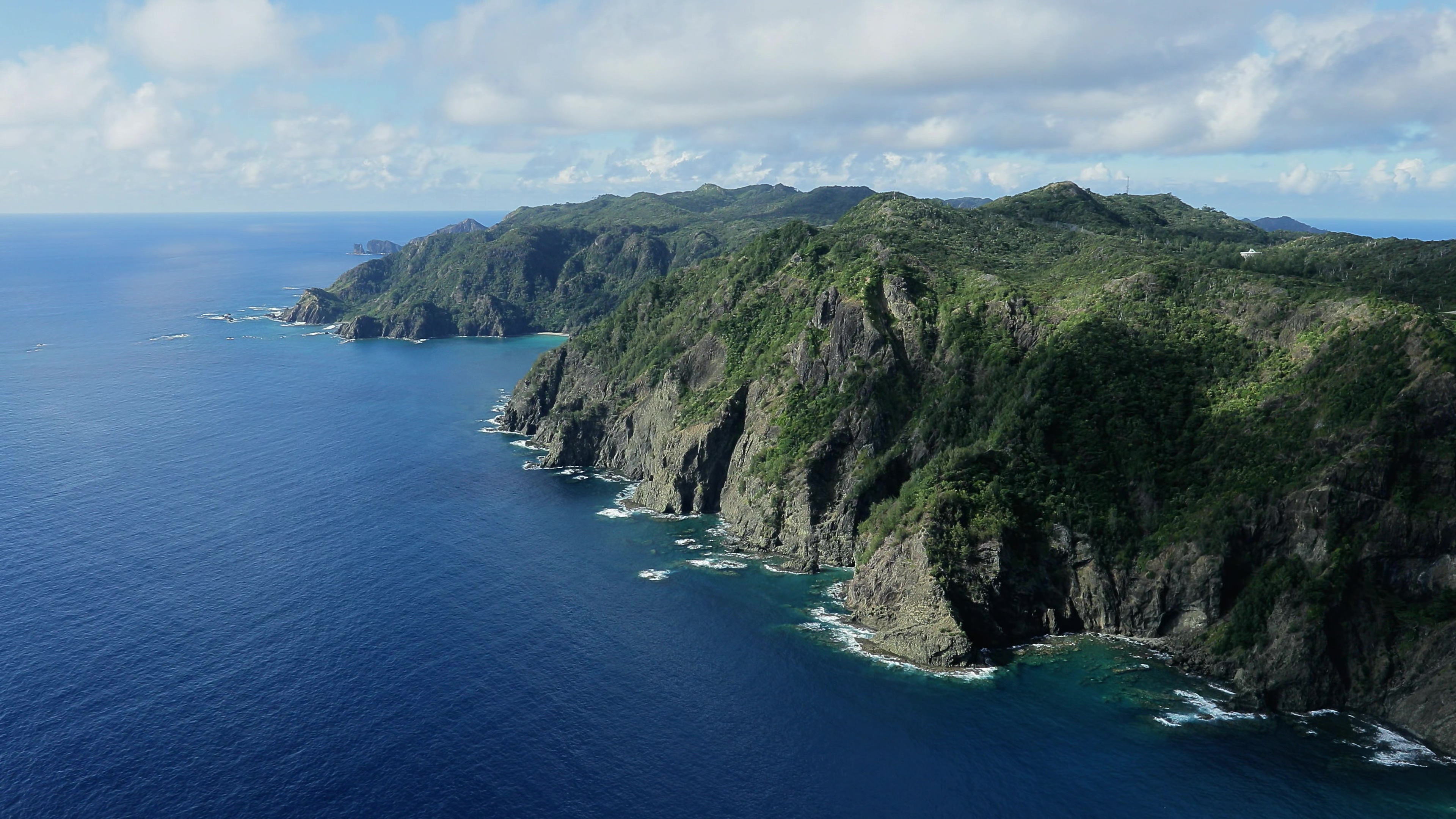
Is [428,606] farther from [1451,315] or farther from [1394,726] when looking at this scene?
[1451,315]

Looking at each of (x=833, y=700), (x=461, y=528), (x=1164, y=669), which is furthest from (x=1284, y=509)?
(x=461, y=528)

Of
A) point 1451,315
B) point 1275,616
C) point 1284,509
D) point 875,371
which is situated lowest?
point 1275,616

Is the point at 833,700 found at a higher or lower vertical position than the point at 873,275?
lower

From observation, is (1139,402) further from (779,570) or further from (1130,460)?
(779,570)

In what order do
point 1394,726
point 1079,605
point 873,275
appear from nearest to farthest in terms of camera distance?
point 1394,726 → point 1079,605 → point 873,275

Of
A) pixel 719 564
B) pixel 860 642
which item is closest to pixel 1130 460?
pixel 860 642

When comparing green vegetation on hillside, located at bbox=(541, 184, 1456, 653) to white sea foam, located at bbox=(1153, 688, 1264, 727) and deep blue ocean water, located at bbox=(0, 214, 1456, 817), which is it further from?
deep blue ocean water, located at bbox=(0, 214, 1456, 817)
